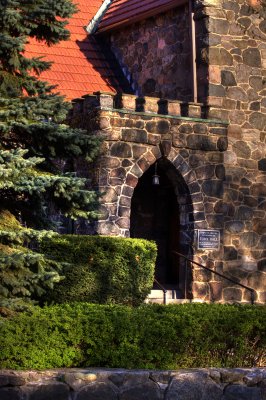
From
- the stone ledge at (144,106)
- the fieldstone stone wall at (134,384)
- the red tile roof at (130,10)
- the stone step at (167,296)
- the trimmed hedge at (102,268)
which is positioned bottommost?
the fieldstone stone wall at (134,384)

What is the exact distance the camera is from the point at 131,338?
41.5ft

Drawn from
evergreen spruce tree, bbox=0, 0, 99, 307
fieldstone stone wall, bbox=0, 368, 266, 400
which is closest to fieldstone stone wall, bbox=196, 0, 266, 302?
evergreen spruce tree, bbox=0, 0, 99, 307

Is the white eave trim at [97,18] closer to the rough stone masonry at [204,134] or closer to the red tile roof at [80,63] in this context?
the red tile roof at [80,63]

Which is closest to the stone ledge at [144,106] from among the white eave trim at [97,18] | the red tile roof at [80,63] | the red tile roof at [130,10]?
the red tile roof at [80,63]

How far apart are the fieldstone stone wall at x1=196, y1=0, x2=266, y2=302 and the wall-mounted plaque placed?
1.61 feet

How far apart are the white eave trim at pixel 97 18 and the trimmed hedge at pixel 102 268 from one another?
10446mm

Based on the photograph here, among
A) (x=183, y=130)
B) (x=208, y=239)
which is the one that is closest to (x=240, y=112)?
(x=183, y=130)

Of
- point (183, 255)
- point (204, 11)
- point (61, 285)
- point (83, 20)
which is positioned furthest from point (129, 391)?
point (83, 20)

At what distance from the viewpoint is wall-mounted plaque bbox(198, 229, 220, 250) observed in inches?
859

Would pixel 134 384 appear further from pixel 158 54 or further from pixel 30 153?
pixel 158 54

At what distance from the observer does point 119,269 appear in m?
16.1

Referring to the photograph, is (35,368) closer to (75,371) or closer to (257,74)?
(75,371)

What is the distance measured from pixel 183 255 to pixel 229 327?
8399 mm

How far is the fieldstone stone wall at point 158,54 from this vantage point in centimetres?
2350
